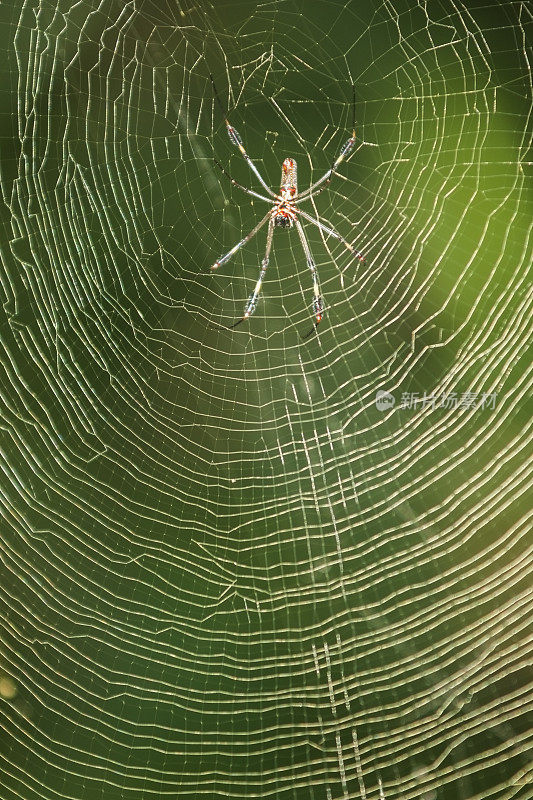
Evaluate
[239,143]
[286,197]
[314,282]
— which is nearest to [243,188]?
[286,197]

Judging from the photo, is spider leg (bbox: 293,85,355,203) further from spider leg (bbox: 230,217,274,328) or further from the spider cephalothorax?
spider leg (bbox: 230,217,274,328)

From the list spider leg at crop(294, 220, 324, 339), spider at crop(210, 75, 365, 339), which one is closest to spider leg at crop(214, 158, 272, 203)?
spider at crop(210, 75, 365, 339)

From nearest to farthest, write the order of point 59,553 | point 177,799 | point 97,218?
point 177,799 → point 59,553 → point 97,218

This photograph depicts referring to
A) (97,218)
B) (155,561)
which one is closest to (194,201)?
(97,218)

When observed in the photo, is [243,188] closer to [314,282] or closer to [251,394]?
[314,282]

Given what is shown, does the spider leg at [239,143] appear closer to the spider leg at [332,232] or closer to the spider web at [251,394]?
the spider web at [251,394]

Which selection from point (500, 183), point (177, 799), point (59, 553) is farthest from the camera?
point (59, 553)

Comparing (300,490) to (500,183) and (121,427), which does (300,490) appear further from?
(500,183)

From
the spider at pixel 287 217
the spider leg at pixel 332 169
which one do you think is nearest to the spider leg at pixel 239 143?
the spider at pixel 287 217
